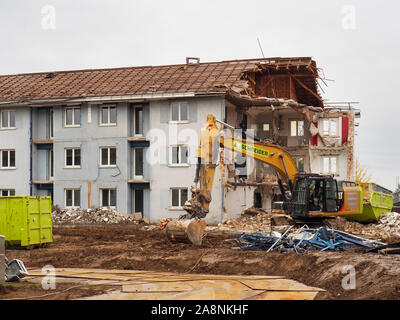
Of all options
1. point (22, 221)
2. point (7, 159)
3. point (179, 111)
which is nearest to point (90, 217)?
point (7, 159)

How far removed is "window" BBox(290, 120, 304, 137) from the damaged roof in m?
1.79

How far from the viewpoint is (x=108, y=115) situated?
37.7 meters

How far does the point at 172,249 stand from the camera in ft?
65.0

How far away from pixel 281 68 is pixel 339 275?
1073 inches

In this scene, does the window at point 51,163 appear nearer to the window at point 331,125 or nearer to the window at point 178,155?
the window at point 178,155

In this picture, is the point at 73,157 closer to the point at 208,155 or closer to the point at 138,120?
the point at 138,120

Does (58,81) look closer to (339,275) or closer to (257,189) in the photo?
(257,189)

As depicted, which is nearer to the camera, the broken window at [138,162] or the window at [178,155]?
the window at [178,155]

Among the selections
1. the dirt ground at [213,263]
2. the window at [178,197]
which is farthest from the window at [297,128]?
the dirt ground at [213,263]

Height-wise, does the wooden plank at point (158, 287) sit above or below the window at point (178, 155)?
below

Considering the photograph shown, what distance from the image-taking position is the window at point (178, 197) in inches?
1406

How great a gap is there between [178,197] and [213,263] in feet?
60.9

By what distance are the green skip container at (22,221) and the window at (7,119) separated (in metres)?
19.0

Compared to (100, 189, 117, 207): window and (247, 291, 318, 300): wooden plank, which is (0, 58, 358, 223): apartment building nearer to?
(100, 189, 117, 207): window
